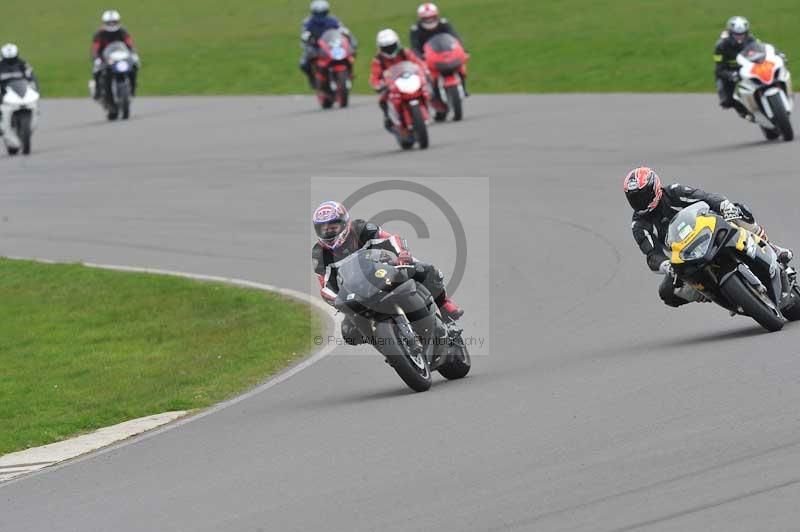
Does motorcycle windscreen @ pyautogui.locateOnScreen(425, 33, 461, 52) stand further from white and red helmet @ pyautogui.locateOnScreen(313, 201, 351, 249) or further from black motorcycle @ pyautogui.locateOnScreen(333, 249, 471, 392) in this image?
black motorcycle @ pyautogui.locateOnScreen(333, 249, 471, 392)

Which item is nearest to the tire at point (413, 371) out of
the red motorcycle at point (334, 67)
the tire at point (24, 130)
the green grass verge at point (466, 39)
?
the tire at point (24, 130)

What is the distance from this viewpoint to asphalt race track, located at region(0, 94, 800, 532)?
315 inches

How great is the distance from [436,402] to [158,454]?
186cm

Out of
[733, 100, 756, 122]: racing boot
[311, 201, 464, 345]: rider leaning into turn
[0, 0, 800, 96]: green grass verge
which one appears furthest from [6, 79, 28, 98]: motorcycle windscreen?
[311, 201, 464, 345]: rider leaning into turn

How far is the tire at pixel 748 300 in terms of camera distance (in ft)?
37.9

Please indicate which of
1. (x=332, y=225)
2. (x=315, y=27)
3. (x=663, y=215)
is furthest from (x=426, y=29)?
(x=332, y=225)

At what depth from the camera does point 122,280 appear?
61.6 ft

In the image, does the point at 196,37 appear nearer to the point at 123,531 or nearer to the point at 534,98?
the point at 534,98

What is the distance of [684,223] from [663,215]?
0.89 m

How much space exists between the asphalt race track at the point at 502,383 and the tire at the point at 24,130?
9.14 ft

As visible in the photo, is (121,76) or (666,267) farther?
(121,76)

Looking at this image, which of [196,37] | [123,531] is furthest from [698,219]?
[196,37]

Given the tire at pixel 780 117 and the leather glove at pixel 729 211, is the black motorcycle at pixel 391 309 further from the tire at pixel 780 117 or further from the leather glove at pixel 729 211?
the tire at pixel 780 117

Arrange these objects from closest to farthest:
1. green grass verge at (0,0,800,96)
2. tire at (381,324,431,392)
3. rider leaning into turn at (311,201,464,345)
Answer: tire at (381,324,431,392) < rider leaning into turn at (311,201,464,345) < green grass verge at (0,0,800,96)
